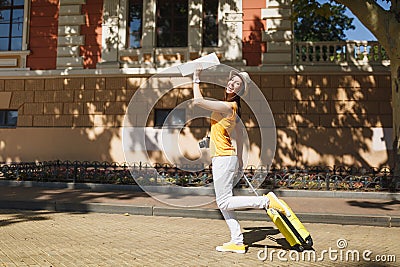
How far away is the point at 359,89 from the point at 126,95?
8796 mm

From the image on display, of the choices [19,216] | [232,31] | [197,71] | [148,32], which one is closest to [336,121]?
[232,31]

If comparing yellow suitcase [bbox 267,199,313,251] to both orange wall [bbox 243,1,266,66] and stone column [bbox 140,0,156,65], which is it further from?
stone column [bbox 140,0,156,65]

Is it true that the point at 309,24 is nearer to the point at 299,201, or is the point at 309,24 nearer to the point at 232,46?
the point at 232,46

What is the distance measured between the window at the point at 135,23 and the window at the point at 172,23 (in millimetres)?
749

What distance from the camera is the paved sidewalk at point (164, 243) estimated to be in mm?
4266

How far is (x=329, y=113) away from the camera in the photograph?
13.3 meters

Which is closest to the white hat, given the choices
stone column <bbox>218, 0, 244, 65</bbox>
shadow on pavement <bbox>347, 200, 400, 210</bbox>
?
shadow on pavement <bbox>347, 200, 400, 210</bbox>

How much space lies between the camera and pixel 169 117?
1329cm

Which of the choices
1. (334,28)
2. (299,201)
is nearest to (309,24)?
(334,28)

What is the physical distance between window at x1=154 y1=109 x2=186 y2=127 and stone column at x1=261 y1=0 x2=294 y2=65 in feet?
12.2

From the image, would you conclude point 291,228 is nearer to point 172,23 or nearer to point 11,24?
point 172,23

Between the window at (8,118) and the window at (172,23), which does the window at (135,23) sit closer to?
the window at (172,23)

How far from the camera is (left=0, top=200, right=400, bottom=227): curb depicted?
6879mm

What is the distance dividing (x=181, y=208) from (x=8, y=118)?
10964mm
